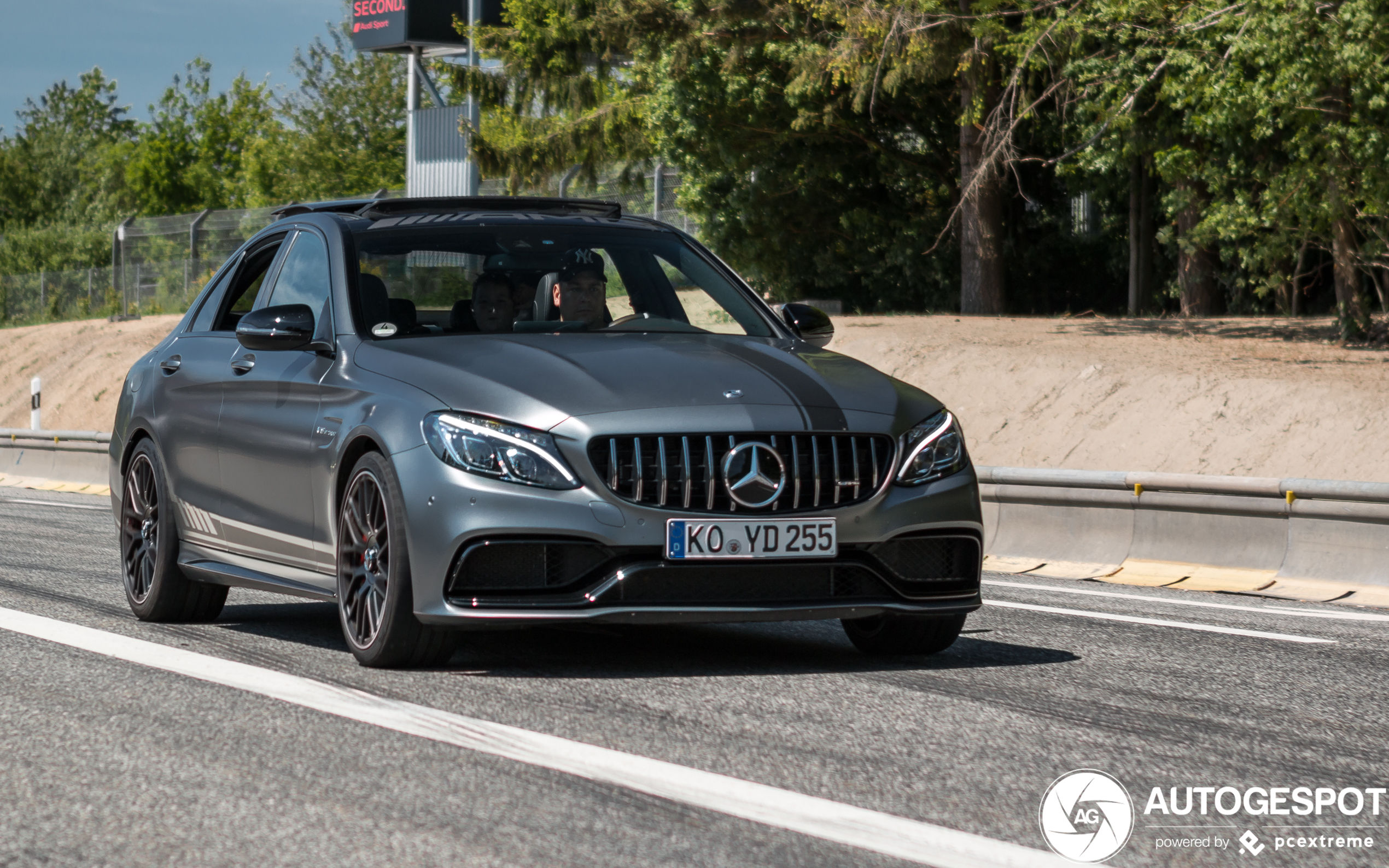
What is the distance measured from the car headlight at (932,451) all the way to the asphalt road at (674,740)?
2.28 feet

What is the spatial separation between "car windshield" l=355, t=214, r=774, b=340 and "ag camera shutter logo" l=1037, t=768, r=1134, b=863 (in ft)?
9.92

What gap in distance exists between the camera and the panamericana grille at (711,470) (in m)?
6.02

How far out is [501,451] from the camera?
602 cm

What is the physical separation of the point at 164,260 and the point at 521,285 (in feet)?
139

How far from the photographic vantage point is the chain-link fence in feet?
145

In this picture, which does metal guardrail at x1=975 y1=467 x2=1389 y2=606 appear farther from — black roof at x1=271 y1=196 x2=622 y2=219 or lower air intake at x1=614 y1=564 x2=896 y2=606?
lower air intake at x1=614 y1=564 x2=896 y2=606

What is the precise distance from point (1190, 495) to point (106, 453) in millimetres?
15266

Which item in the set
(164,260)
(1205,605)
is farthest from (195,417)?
(164,260)

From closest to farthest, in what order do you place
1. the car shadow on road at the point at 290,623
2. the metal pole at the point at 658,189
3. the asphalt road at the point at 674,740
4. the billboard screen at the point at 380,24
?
the asphalt road at the point at 674,740 → the car shadow on road at the point at 290,623 → the metal pole at the point at 658,189 → the billboard screen at the point at 380,24

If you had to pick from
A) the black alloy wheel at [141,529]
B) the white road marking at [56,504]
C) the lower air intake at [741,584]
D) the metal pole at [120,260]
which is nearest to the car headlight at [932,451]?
the lower air intake at [741,584]

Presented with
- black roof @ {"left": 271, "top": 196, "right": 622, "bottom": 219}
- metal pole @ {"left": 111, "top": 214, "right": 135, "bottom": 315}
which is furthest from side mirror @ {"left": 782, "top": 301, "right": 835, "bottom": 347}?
metal pole @ {"left": 111, "top": 214, "right": 135, "bottom": 315}

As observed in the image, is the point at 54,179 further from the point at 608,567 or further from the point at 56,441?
the point at 608,567

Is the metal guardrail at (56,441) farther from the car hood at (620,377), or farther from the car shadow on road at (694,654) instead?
the car hood at (620,377)

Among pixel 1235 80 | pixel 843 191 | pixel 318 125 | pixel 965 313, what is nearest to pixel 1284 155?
pixel 1235 80
